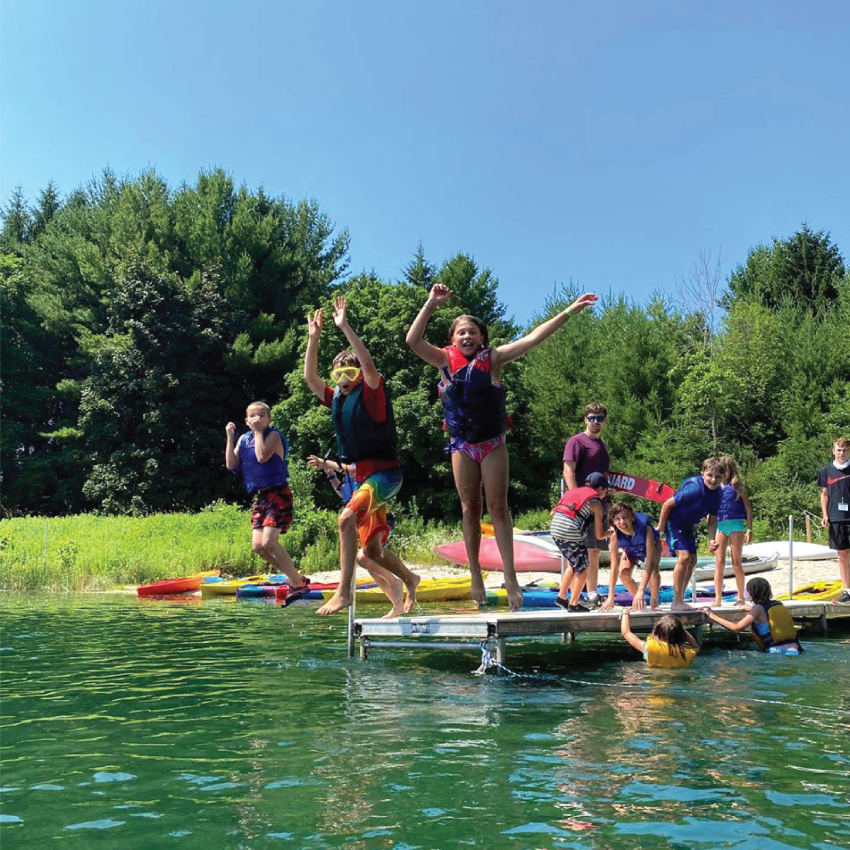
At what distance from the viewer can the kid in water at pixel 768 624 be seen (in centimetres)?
1066

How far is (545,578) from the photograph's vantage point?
20.0 meters

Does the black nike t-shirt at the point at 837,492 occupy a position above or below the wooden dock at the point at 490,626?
above

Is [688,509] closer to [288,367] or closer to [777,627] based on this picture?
[777,627]

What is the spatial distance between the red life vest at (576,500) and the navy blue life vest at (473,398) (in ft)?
9.81

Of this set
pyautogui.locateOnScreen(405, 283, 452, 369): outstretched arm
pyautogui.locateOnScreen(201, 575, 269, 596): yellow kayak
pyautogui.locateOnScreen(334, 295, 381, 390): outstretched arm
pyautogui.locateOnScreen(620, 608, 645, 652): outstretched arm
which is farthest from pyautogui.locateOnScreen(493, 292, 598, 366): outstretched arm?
pyautogui.locateOnScreen(201, 575, 269, 596): yellow kayak

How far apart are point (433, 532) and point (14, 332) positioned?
2674cm

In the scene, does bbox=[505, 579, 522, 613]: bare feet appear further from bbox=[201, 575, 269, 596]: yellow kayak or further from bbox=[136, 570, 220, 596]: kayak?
bbox=[136, 570, 220, 596]: kayak

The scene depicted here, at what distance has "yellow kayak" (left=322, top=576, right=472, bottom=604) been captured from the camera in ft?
53.6

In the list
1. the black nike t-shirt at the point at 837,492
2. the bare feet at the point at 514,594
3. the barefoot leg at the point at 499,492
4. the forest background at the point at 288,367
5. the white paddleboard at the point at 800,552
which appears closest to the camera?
the barefoot leg at the point at 499,492

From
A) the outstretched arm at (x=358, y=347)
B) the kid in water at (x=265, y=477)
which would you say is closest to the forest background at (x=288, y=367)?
the kid in water at (x=265, y=477)

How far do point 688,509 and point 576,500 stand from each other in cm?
118

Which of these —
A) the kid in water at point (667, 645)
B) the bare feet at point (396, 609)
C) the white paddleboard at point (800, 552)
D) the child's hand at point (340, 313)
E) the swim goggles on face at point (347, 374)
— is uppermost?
the child's hand at point (340, 313)

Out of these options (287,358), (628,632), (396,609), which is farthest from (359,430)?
(287,358)

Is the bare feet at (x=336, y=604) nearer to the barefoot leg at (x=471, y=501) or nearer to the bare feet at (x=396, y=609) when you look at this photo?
the barefoot leg at (x=471, y=501)
